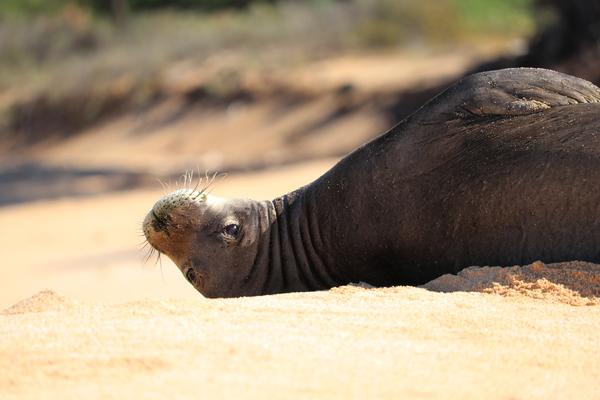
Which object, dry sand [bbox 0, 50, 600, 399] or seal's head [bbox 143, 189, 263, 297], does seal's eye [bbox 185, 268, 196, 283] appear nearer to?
seal's head [bbox 143, 189, 263, 297]

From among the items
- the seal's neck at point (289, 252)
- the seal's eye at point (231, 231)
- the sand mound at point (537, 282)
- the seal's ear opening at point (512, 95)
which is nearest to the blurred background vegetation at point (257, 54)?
the seal's neck at point (289, 252)

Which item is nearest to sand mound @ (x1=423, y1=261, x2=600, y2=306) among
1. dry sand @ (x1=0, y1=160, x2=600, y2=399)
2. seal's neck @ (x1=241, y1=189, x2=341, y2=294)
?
dry sand @ (x1=0, y1=160, x2=600, y2=399)

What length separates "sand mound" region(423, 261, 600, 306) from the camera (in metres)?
4.60

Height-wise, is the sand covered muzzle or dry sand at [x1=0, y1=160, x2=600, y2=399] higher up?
the sand covered muzzle

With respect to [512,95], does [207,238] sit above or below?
below

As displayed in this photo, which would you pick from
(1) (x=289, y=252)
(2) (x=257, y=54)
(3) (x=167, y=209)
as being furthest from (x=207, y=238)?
(2) (x=257, y=54)

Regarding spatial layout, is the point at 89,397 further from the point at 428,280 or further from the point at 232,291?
the point at 232,291

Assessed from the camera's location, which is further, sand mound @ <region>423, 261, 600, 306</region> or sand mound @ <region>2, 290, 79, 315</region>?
sand mound @ <region>2, 290, 79, 315</region>

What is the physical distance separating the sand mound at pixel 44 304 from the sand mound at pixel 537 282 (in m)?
1.58

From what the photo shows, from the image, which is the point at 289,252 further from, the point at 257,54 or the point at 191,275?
the point at 257,54

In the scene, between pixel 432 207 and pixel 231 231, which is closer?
pixel 432 207

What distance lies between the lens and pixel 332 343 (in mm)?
3912

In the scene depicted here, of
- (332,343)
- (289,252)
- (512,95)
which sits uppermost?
(512,95)

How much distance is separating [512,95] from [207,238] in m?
1.78
